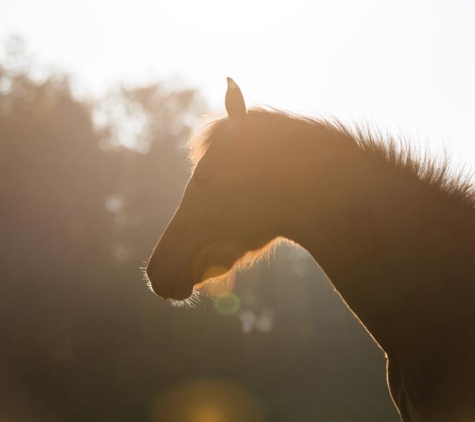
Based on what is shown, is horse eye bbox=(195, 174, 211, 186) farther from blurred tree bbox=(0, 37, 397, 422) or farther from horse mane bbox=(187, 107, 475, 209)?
blurred tree bbox=(0, 37, 397, 422)

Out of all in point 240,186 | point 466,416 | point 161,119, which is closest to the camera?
point 466,416

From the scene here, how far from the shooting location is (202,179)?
14.8 feet

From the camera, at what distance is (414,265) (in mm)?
3965

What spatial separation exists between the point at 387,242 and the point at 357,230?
0.20 metres

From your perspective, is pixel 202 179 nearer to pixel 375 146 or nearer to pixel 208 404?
pixel 375 146

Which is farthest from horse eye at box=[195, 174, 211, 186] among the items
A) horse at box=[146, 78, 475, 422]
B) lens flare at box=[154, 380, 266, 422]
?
lens flare at box=[154, 380, 266, 422]

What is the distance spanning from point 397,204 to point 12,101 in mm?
32563

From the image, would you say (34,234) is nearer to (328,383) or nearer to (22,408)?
(22,408)

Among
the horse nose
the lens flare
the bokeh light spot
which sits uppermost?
the horse nose

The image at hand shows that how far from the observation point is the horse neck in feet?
12.8

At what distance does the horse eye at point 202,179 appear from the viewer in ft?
14.8

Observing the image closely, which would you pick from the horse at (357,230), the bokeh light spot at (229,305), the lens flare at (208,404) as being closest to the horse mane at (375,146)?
the horse at (357,230)

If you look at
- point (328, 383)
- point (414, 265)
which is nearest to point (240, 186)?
point (414, 265)

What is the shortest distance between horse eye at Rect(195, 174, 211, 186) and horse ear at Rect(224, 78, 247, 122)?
41 centimetres
